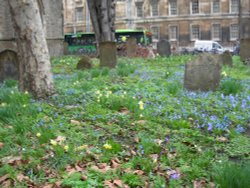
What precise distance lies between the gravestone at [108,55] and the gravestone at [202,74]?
5.26m

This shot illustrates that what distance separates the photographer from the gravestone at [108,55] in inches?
503

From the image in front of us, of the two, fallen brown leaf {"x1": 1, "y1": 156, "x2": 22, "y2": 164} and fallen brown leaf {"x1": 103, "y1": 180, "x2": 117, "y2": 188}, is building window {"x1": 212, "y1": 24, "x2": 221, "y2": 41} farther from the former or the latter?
fallen brown leaf {"x1": 103, "y1": 180, "x2": 117, "y2": 188}

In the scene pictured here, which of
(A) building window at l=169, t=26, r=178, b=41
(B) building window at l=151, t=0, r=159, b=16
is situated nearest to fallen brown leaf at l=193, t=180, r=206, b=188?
(A) building window at l=169, t=26, r=178, b=41

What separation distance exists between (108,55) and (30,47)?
20.0ft

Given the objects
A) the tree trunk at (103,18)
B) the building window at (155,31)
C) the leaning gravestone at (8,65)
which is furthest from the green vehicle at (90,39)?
the leaning gravestone at (8,65)

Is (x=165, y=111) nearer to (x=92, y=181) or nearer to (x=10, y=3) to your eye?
(x=92, y=181)

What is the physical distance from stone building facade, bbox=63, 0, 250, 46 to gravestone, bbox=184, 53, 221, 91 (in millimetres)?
41479

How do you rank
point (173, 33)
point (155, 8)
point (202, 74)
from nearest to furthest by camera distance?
1. point (202, 74)
2. point (173, 33)
3. point (155, 8)

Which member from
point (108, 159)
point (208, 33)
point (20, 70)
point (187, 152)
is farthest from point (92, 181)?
point (208, 33)

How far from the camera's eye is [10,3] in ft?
22.8

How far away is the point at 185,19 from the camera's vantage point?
1970 inches

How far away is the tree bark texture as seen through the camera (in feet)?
56.9

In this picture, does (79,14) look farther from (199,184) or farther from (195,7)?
(199,184)

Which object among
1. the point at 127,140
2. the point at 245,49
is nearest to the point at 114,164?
the point at 127,140
